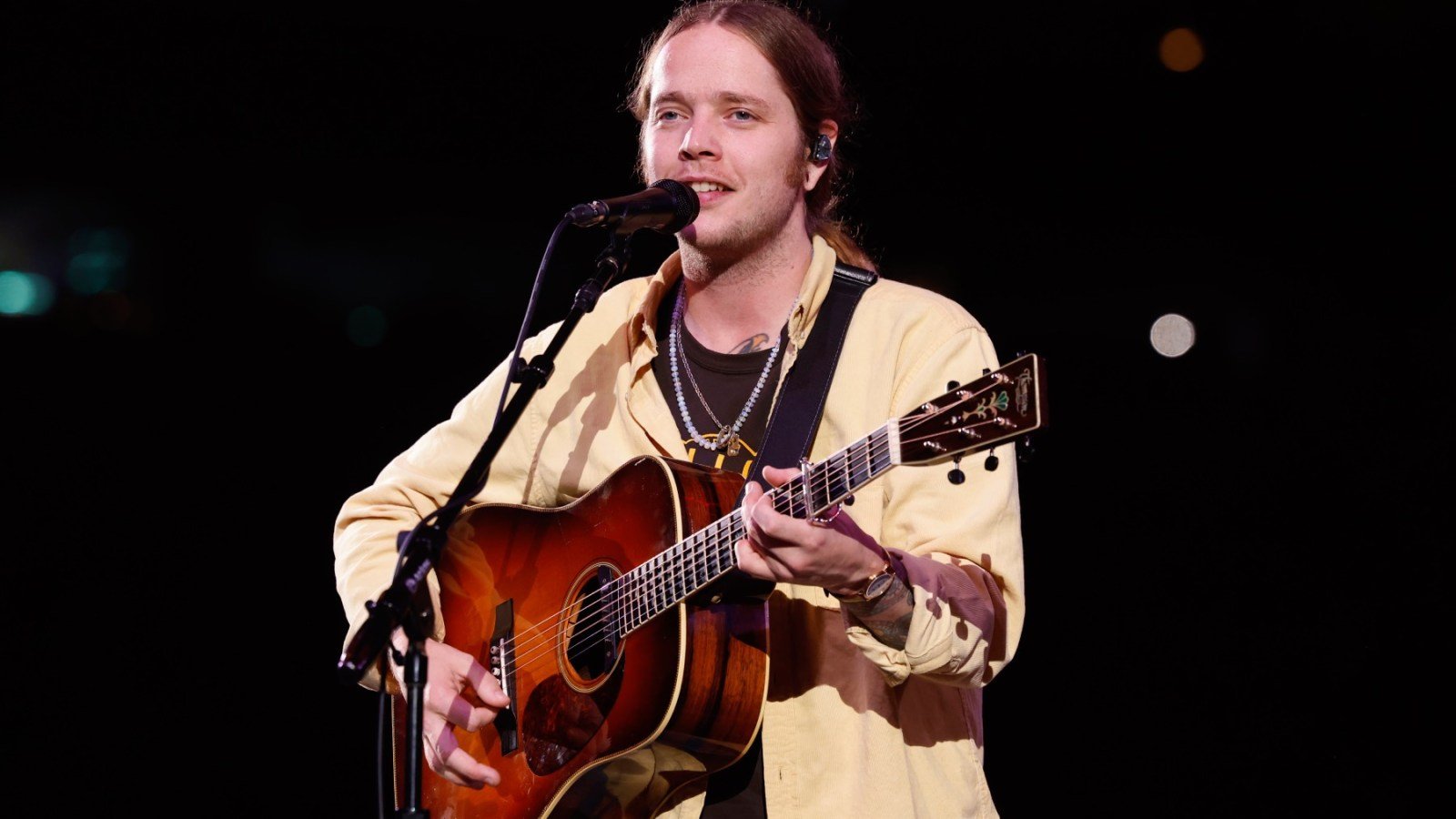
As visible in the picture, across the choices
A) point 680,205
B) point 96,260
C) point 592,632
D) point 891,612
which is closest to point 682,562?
point 592,632

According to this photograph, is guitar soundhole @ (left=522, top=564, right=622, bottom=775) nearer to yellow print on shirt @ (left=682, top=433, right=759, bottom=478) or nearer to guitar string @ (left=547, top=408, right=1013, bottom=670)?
guitar string @ (left=547, top=408, right=1013, bottom=670)

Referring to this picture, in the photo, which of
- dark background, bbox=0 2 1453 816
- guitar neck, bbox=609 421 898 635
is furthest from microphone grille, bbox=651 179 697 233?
dark background, bbox=0 2 1453 816

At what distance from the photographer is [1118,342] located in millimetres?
3883

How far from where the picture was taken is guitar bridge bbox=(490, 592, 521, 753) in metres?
2.70

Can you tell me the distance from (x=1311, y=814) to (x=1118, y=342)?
1.53 m

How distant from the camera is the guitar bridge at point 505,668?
2.70 m

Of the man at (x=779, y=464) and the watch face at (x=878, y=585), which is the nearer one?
the watch face at (x=878, y=585)

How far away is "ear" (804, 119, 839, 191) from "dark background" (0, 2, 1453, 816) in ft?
2.46

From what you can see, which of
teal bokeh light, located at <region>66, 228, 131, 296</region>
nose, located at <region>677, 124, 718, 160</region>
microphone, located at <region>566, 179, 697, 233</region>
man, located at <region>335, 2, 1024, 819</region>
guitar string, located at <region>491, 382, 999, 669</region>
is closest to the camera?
guitar string, located at <region>491, 382, 999, 669</region>

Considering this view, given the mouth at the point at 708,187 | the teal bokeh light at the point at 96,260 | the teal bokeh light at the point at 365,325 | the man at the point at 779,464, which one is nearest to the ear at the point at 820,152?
the man at the point at 779,464

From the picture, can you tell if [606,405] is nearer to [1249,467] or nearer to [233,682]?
[1249,467]

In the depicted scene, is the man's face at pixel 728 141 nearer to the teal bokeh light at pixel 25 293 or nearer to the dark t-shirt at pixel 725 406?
the dark t-shirt at pixel 725 406

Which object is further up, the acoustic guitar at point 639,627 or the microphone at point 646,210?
the microphone at point 646,210

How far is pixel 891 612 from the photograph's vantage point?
209cm
